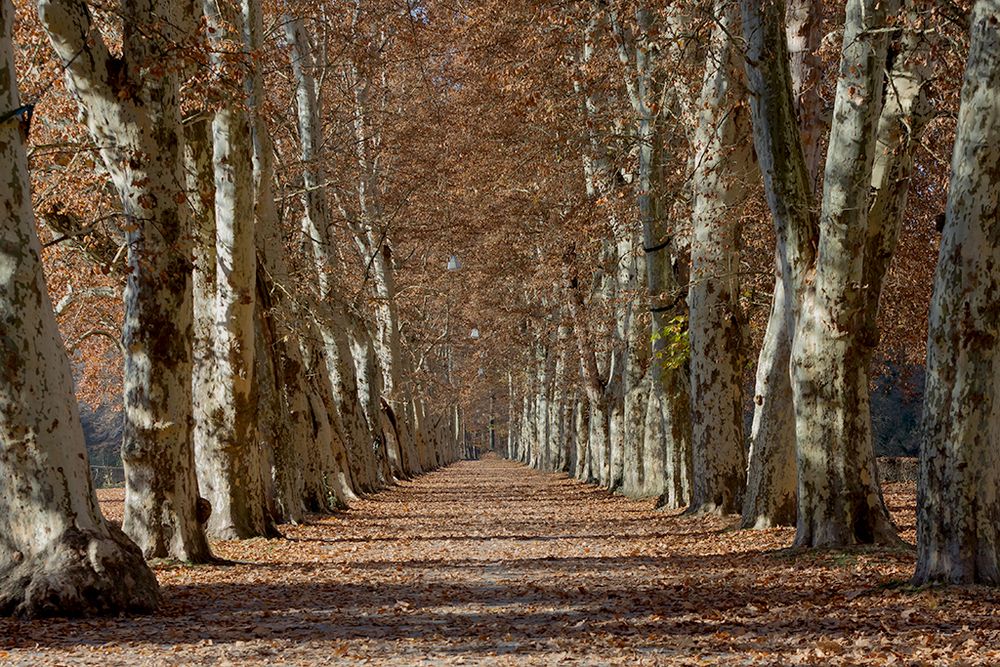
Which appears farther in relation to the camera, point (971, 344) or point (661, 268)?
point (661, 268)

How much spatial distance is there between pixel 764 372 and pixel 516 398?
74.5m

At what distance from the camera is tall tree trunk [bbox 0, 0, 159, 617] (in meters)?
8.45

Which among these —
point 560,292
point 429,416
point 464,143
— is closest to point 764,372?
point 464,143

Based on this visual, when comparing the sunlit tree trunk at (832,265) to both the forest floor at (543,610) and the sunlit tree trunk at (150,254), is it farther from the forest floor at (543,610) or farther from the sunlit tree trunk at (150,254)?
the sunlit tree trunk at (150,254)

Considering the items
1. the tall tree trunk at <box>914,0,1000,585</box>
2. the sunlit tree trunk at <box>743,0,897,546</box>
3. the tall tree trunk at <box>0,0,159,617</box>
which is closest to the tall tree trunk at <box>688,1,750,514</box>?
the sunlit tree trunk at <box>743,0,897,546</box>

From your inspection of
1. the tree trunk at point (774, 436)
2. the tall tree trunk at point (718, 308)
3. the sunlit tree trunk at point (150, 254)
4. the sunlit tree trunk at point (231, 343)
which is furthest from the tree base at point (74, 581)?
the tall tree trunk at point (718, 308)

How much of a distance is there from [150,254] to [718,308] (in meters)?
8.96

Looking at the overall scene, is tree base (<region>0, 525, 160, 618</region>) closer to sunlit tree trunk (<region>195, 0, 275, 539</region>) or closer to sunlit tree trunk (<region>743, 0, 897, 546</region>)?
sunlit tree trunk (<region>195, 0, 275, 539</region>)

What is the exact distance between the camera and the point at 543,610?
9.20 m

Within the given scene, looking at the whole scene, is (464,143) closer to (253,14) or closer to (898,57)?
(253,14)

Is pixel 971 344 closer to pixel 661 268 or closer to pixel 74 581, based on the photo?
pixel 74 581

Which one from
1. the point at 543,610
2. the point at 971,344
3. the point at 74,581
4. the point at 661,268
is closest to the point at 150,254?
the point at 74,581

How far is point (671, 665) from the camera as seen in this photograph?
6.55 m

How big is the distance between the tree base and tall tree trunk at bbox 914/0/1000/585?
19.4 feet
